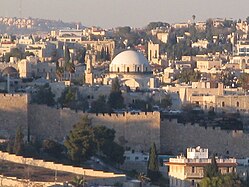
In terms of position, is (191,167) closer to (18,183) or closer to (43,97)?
(18,183)

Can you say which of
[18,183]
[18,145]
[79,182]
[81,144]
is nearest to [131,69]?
[81,144]

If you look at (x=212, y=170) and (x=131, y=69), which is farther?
(x=131, y=69)

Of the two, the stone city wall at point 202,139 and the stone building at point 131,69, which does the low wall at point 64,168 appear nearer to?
the stone city wall at point 202,139

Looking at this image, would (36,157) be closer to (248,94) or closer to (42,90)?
(42,90)

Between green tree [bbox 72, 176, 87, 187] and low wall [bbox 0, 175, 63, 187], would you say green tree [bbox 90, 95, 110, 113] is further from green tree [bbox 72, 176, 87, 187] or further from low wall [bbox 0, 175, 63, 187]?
green tree [bbox 72, 176, 87, 187]

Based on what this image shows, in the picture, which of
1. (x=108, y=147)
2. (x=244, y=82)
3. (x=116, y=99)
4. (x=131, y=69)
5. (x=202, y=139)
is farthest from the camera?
(x=244, y=82)

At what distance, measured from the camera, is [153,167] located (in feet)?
123

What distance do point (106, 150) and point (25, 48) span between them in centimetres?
6698

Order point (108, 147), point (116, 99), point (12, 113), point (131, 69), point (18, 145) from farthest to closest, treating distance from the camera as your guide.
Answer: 1. point (131, 69)
2. point (116, 99)
3. point (12, 113)
4. point (108, 147)
5. point (18, 145)

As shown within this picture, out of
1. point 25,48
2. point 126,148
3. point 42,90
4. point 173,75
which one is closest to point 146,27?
point 25,48

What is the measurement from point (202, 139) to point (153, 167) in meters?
5.26

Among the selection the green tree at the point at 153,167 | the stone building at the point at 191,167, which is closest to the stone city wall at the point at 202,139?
the green tree at the point at 153,167

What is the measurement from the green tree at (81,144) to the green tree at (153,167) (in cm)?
146

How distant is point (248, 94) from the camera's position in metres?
60.9
